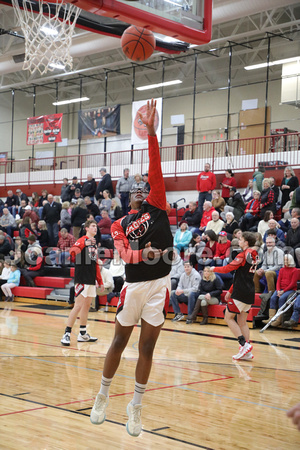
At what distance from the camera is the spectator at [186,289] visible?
12403 mm

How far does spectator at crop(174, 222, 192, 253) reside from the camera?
14.4 metres

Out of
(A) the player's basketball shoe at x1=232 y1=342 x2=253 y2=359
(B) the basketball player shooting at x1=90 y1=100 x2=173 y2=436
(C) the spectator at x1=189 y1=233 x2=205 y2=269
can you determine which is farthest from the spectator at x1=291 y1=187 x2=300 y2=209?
(B) the basketball player shooting at x1=90 y1=100 x2=173 y2=436

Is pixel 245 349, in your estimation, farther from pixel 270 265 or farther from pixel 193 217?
pixel 193 217

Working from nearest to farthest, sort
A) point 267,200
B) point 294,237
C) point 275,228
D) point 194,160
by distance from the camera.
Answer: point 294,237 < point 275,228 < point 267,200 < point 194,160

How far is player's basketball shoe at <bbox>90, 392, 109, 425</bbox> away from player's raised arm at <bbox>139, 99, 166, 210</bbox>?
5.30 feet

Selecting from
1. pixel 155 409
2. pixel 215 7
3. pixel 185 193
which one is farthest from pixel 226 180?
pixel 155 409

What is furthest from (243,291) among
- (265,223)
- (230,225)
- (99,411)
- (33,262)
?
(33,262)

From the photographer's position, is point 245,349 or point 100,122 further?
point 100,122

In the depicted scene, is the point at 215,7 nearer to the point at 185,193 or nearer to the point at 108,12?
the point at 185,193

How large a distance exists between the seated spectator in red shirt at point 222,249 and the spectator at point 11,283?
658cm

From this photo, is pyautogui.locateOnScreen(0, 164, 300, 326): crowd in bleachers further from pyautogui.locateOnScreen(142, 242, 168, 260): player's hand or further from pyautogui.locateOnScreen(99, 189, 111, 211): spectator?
pyautogui.locateOnScreen(142, 242, 168, 260): player's hand

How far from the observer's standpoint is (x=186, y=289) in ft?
41.1

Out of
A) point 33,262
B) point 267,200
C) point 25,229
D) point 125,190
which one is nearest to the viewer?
point 267,200

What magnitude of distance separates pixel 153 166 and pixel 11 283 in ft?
42.6
